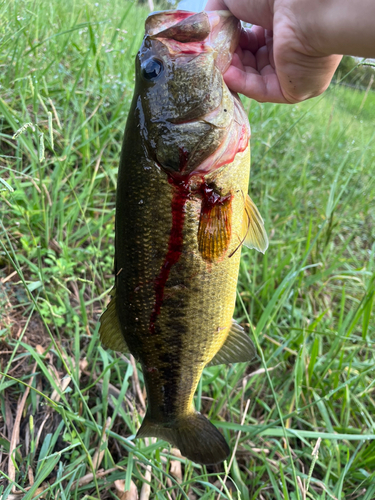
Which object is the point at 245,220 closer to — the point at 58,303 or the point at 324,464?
the point at 58,303

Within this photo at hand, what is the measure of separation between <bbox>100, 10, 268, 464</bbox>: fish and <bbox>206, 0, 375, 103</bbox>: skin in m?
0.16

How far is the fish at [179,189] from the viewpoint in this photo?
142cm

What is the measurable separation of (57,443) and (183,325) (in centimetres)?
102

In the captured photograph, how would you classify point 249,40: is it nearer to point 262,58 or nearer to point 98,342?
point 262,58

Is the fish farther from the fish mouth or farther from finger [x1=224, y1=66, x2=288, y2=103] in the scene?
finger [x1=224, y1=66, x2=288, y2=103]

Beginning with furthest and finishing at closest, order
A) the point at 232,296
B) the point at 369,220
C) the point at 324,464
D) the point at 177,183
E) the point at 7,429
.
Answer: the point at 369,220
the point at 324,464
the point at 7,429
the point at 232,296
the point at 177,183

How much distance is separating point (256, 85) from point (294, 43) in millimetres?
333

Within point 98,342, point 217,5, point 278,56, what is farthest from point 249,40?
Result: point 98,342

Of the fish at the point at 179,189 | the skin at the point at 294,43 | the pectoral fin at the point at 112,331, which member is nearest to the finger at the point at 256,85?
the skin at the point at 294,43

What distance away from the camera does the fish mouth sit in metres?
1.39

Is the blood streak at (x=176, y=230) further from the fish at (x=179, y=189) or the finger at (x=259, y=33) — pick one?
the finger at (x=259, y=33)

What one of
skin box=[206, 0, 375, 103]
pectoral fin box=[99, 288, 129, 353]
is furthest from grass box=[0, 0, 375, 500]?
skin box=[206, 0, 375, 103]

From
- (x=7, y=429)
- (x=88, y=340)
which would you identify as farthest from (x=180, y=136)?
(x=7, y=429)

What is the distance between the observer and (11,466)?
1.61 metres
